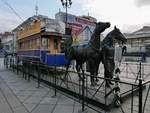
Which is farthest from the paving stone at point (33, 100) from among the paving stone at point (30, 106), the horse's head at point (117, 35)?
the horse's head at point (117, 35)

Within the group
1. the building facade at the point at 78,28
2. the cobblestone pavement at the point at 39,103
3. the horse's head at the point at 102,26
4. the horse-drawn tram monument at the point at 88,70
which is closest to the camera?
the horse-drawn tram monument at the point at 88,70

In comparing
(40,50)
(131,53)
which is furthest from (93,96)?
(131,53)

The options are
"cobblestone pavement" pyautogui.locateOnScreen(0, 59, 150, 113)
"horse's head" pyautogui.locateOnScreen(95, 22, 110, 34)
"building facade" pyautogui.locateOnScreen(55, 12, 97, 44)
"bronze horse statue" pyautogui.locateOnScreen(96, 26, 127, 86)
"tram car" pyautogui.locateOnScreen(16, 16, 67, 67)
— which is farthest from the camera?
"building facade" pyautogui.locateOnScreen(55, 12, 97, 44)

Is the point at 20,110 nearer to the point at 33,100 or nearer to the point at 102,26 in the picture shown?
the point at 33,100

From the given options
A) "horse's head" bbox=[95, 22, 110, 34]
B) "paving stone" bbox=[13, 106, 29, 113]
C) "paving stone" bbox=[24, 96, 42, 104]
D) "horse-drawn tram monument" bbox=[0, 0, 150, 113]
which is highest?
"horse's head" bbox=[95, 22, 110, 34]

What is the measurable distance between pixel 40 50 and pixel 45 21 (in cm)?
166

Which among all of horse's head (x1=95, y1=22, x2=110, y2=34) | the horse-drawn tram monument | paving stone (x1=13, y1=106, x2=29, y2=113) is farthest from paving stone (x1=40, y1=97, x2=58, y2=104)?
horse's head (x1=95, y1=22, x2=110, y2=34)

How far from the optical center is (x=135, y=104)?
4.89 m

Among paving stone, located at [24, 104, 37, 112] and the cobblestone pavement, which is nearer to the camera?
the cobblestone pavement

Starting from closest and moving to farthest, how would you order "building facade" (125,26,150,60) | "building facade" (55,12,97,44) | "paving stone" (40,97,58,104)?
1. "paving stone" (40,97,58,104)
2. "building facade" (55,12,97,44)
3. "building facade" (125,26,150,60)

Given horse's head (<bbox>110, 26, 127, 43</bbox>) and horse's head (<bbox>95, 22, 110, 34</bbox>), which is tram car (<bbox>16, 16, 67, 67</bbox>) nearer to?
horse's head (<bbox>95, 22, 110, 34</bbox>)

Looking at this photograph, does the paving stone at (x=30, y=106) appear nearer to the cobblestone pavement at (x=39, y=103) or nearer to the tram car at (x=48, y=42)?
the cobblestone pavement at (x=39, y=103)

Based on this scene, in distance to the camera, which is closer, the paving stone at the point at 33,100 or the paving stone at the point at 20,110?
the paving stone at the point at 20,110

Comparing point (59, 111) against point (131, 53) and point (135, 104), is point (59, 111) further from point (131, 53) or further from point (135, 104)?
point (131, 53)
